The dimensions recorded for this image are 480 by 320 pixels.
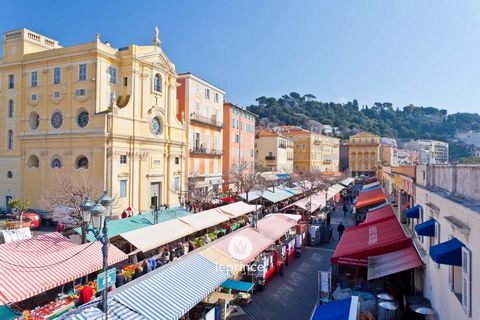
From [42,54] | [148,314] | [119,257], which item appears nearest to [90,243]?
[119,257]

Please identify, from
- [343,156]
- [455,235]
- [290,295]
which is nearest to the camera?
[455,235]

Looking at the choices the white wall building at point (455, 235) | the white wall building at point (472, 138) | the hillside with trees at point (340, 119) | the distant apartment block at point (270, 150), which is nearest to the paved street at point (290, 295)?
the white wall building at point (455, 235)

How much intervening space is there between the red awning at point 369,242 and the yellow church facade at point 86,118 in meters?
20.2

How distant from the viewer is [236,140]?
52656 millimetres

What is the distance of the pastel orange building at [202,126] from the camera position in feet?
133

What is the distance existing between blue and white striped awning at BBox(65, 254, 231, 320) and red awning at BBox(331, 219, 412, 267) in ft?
14.7

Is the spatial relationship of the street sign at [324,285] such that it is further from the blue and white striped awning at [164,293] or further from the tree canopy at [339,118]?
the tree canopy at [339,118]

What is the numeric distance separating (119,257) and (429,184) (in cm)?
1163

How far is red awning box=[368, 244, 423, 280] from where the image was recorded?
1123cm

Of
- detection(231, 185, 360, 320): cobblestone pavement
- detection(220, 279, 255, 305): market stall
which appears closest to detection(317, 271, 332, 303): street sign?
detection(231, 185, 360, 320): cobblestone pavement

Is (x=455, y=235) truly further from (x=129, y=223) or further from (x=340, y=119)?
(x=340, y=119)

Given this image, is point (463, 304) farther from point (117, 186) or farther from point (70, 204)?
point (117, 186)

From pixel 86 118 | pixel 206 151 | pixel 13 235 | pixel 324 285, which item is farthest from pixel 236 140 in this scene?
pixel 324 285

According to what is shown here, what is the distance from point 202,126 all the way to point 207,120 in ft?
3.22
